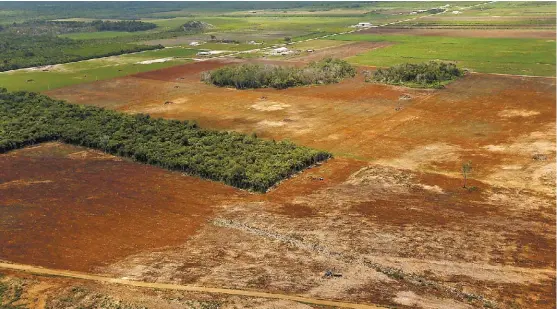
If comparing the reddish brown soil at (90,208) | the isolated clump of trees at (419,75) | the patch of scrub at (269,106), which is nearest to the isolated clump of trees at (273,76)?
the isolated clump of trees at (419,75)

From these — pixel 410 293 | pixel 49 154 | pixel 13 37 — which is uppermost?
pixel 13 37

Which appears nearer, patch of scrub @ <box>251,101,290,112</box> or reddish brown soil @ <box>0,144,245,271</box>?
reddish brown soil @ <box>0,144,245,271</box>

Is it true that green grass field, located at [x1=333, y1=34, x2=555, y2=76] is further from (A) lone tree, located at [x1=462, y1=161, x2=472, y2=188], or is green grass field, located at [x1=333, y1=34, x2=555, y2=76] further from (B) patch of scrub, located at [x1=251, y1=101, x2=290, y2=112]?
(A) lone tree, located at [x1=462, y1=161, x2=472, y2=188]

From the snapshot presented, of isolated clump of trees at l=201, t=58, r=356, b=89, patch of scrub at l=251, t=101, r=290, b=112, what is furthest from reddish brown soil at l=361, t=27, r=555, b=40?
patch of scrub at l=251, t=101, r=290, b=112

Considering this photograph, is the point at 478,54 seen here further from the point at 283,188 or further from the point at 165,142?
the point at 283,188

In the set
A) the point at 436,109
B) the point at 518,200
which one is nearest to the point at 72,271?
the point at 518,200

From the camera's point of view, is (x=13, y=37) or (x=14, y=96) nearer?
(x=14, y=96)

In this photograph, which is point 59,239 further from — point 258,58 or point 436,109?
point 258,58
